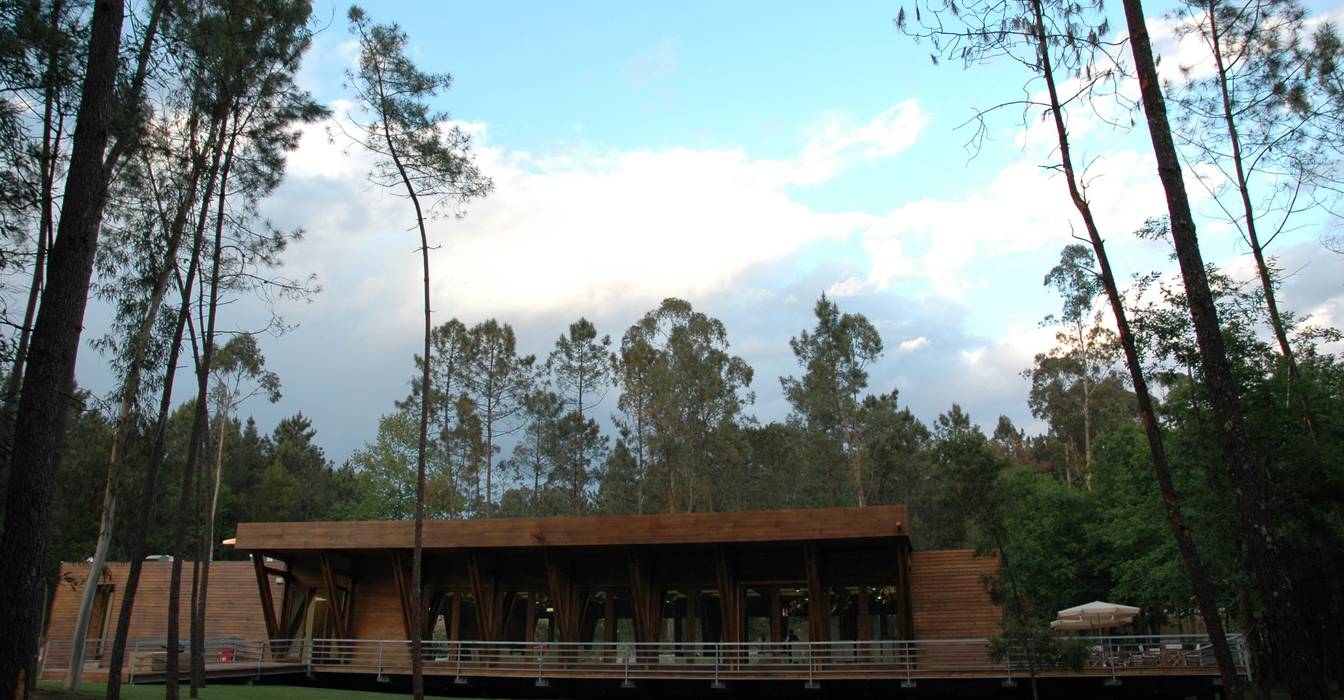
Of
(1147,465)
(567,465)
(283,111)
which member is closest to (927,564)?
(1147,465)

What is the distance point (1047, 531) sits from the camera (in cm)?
2781

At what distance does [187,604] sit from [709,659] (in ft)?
51.9

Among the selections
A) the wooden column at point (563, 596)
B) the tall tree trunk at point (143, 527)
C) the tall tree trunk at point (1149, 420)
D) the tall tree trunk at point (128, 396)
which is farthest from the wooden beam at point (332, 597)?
the tall tree trunk at point (1149, 420)

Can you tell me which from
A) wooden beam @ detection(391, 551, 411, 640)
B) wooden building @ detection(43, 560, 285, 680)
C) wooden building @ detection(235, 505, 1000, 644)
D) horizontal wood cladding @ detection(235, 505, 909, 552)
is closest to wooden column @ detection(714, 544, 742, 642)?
wooden building @ detection(235, 505, 1000, 644)

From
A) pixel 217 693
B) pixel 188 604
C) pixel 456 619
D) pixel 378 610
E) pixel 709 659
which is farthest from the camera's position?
pixel 188 604

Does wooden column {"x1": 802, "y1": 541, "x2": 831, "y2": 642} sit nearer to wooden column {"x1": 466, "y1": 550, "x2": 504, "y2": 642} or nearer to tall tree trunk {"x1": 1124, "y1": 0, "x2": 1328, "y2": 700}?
wooden column {"x1": 466, "y1": 550, "x2": 504, "y2": 642}

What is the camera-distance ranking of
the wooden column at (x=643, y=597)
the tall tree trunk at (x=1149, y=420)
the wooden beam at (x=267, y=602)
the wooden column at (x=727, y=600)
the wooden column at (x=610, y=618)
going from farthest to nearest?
the wooden beam at (x=267, y=602), the wooden column at (x=610, y=618), the wooden column at (x=643, y=597), the wooden column at (x=727, y=600), the tall tree trunk at (x=1149, y=420)

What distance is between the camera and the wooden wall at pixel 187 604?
84.4ft

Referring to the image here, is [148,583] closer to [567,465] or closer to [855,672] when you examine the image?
[567,465]

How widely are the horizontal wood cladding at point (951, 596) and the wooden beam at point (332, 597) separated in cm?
1441

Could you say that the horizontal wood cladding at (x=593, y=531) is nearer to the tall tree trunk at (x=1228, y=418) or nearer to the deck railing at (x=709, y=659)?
the deck railing at (x=709, y=659)

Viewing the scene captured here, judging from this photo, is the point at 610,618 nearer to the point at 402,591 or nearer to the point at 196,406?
the point at 402,591

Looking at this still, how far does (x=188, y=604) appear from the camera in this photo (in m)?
26.0

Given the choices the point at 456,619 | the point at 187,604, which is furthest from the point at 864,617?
the point at 187,604
